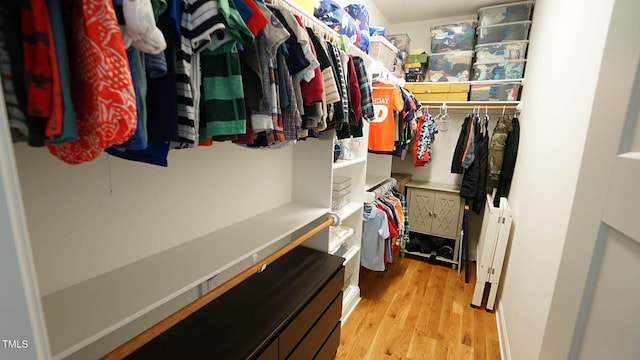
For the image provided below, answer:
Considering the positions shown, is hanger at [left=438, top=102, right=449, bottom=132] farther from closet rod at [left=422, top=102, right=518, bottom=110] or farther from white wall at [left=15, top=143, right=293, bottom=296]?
white wall at [left=15, top=143, right=293, bottom=296]

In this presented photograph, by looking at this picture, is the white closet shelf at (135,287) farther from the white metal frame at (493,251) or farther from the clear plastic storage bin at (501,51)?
the clear plastic storage bin at (501,51)

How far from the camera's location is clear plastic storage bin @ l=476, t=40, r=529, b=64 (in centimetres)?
247

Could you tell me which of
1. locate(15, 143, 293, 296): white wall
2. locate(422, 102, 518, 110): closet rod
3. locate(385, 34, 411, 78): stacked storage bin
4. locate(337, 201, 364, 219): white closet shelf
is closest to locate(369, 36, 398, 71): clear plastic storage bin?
locate(385, 34, 411, 78): stacked storage bin

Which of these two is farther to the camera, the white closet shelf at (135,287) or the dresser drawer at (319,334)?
the dresser drawer at (319,334)

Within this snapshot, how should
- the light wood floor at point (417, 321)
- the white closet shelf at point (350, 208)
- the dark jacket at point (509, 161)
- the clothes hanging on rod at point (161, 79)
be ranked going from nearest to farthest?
the clothes hanging on rod at point (161, 79)
the light wood floor at point (417, 321)
the white closet shelf at point (350, 208)
the dark jacket at point (509, 161)

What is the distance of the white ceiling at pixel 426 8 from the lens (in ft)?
8.70

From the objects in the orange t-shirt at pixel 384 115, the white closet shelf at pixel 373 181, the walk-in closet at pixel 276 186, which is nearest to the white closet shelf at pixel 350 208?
the walk-in closet at pixel 276 186

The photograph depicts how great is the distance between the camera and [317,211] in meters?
1.64

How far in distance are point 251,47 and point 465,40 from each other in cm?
276

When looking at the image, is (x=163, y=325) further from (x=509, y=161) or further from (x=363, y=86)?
(x=509, y=161)

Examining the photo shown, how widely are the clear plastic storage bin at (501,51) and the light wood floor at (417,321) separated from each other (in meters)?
2.16

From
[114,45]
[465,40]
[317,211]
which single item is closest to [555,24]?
[465,40]

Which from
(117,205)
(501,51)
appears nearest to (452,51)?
(501,51)

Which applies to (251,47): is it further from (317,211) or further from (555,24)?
(555,24)
